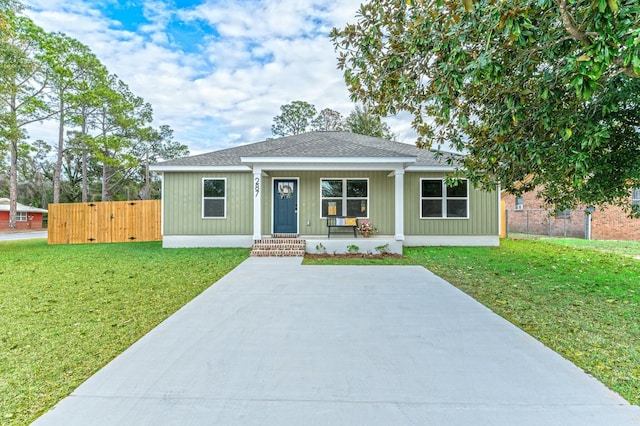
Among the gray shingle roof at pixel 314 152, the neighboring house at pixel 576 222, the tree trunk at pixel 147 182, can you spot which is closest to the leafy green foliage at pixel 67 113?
the tree trunk at pixel 147 182

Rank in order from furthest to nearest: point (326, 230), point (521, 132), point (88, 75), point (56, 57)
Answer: point (88, 75)
point (56, 57)
point (326, 230)
point (521, 132)

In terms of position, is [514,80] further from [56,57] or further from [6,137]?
[56,57]

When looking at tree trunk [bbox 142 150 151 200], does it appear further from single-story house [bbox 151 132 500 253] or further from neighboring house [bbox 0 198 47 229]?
single-story house [bbox 151 132 500 253]

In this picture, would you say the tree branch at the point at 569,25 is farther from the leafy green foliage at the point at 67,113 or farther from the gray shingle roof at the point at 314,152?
the leafy green foliage at the point at 67,113

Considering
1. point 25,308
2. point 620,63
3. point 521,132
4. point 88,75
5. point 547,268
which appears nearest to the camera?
point 620,63

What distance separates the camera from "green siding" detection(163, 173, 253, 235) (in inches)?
425

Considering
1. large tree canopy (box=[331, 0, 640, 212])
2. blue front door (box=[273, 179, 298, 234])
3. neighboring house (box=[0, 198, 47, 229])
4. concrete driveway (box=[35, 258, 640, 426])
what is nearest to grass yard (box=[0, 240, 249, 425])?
concrete driveway (box=[35, 258, 640, 426])

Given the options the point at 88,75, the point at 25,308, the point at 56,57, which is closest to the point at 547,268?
the point at 25,308

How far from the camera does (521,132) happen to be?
494cm

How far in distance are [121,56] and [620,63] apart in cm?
1448

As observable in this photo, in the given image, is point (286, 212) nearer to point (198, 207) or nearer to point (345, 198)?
point (345, 198)

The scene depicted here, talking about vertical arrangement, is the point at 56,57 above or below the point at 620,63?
above

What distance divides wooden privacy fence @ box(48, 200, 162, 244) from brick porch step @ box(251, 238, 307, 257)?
7552 millimetres

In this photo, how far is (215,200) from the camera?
1084 centimetres
